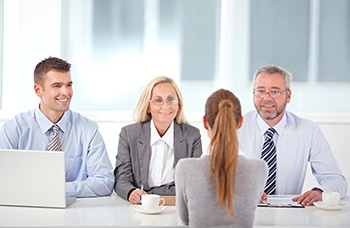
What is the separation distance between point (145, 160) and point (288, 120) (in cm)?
87

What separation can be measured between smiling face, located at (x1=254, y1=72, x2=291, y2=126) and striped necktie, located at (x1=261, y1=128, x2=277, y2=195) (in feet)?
0.31

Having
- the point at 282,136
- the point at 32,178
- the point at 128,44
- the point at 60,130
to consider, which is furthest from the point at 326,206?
the point at 128,44

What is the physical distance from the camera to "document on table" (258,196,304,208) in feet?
9.21

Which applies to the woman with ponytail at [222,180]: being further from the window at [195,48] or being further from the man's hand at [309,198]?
the window at [195,48]

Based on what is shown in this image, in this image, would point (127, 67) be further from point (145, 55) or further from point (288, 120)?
point (288, 120)

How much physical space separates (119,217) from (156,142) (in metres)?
0.74

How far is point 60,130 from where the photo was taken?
325 cm

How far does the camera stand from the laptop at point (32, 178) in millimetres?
2574

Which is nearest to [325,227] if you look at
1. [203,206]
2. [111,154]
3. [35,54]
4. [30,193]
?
[203,206]

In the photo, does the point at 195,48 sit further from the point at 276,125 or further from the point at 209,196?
the point at 209,196

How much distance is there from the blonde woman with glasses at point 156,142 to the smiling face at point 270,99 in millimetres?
412

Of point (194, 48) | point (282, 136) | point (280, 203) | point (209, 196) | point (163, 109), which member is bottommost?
point (280, 203)

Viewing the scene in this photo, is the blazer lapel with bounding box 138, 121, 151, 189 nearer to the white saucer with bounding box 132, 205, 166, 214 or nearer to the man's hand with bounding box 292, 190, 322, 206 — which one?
the white saucer with bounding box 132, 205, 166, 214

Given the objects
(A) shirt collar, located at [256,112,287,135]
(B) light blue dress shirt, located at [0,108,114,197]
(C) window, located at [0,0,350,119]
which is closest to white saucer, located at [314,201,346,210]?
(A) shirt collar, located at [256,112,287,135]
